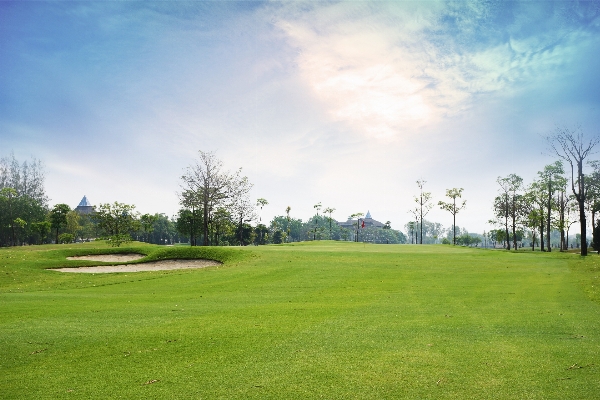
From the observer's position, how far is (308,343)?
8414mm

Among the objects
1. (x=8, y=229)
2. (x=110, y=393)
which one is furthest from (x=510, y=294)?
(x=8, y=229)

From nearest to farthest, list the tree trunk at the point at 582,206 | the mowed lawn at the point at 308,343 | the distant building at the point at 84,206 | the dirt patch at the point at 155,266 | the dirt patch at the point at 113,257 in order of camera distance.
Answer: the mowed lawn at the point at 308,343, the dirt patch at the point at 155,266, the dirt patch at the point at 113,257, the tree trunk at the point at 582,206, the distant building at the point at 84,206

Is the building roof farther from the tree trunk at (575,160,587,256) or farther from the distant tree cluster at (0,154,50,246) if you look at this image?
the tree trunk at (575,160,587,256)

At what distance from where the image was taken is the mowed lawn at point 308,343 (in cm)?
613

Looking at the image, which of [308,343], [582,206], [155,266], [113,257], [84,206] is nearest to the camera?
[308,343]

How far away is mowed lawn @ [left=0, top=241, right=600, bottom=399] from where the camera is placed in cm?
613

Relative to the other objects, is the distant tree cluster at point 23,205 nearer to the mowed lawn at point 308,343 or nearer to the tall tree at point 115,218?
the tall tree at point 115,218

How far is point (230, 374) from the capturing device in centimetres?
664

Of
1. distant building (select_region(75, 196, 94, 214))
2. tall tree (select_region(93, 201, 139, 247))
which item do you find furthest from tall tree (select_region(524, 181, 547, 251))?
distant building (select_region(75, 196, 94, 214))

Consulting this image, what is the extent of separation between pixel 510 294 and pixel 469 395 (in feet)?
37.9

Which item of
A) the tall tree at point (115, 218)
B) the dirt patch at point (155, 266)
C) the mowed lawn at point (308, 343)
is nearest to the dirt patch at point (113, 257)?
the dirt patch at point (155, 266)

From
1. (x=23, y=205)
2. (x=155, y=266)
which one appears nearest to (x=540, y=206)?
(x=155, y=266)

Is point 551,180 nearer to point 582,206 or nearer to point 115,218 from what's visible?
point 582,206

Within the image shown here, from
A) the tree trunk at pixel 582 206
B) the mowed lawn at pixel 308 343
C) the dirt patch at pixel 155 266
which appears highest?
the tree trunk at pixel 582 206
